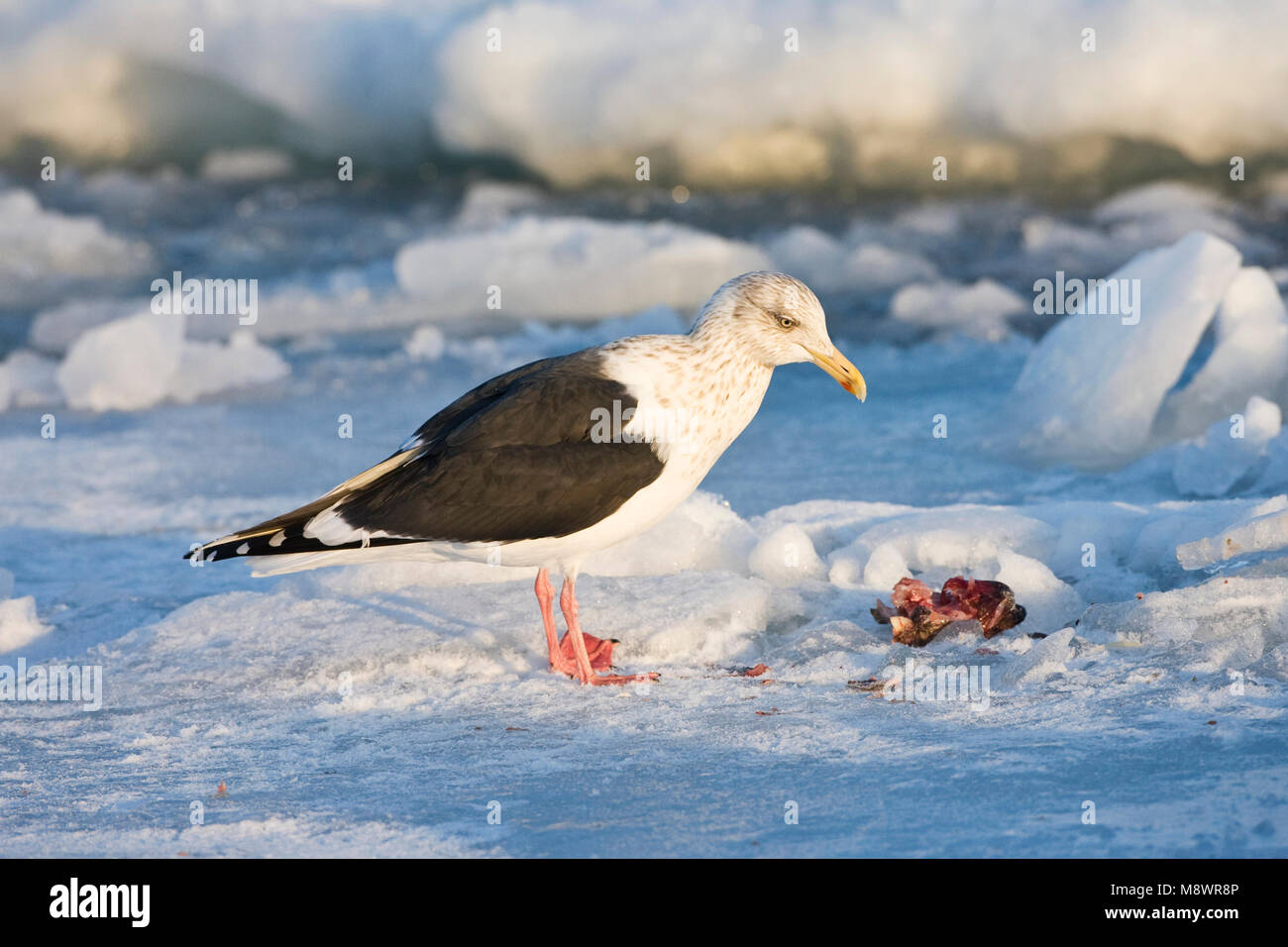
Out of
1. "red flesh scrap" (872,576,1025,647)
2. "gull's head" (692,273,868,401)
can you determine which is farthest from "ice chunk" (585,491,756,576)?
"gull's head" (692,273,868,401)

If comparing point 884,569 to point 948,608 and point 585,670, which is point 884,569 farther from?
point 585,670

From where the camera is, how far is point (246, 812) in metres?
3.98

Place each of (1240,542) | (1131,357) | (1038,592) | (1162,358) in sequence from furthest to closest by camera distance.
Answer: (1131,357), (1162,358), (1038,592), (1240,542)

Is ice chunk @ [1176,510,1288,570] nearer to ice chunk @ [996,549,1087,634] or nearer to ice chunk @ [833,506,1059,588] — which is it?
ice chunk @ [996,549,1087,634]

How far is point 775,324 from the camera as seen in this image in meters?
5.46

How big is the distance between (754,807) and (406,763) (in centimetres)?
123

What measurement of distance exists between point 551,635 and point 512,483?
71 cm

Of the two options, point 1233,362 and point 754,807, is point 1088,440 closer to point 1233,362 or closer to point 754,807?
point 1233,362

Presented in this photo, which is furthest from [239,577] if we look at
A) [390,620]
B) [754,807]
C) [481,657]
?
[754,807]

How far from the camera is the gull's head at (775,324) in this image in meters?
5.45

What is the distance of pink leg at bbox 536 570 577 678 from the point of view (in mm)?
5332

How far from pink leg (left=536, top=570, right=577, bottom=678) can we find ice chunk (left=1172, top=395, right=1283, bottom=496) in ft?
16.0

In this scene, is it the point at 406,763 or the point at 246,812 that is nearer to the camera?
the point at 246,812

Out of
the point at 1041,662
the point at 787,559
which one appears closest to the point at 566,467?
the point at 787,559
